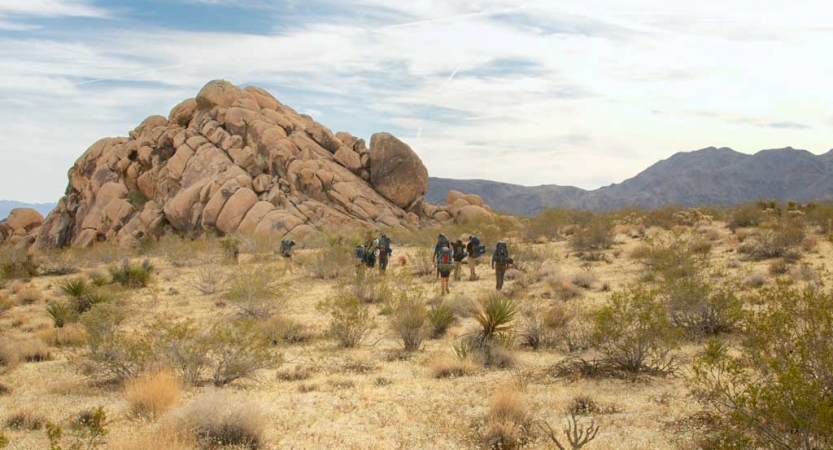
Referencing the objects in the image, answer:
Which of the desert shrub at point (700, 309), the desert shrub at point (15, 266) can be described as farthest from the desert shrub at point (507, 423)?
the desert shrub at point (15, 266)

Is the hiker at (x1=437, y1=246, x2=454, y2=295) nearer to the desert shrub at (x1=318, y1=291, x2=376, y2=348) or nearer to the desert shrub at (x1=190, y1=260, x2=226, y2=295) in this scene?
the desert shrub at (x1=318, y1=291, x2=376, y2=348)

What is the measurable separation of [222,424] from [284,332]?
6126 millimetres

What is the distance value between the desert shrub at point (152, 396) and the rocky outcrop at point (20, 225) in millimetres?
56923

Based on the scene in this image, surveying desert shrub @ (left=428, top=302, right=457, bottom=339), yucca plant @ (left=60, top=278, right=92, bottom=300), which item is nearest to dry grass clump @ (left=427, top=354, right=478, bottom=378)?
desert shrub @ (left=428, top=302, right=457, bottom=339)

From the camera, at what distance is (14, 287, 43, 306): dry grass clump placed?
18.6 metres

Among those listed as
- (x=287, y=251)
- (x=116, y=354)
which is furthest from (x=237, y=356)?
(x=287, y=251)

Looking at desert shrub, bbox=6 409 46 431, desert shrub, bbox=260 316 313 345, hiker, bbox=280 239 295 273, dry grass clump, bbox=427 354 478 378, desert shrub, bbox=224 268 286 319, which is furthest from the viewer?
hiker, bbox=280 239 295 273

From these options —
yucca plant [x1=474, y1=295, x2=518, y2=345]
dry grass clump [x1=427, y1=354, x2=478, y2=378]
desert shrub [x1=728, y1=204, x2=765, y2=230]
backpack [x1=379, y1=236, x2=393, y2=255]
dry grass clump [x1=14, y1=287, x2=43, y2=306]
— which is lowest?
dry grass clump [x1=14, y1=287, x2=43, y2=306]

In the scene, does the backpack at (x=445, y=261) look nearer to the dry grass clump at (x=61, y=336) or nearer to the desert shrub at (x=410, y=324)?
the desert shrub at (x=410, y=324)

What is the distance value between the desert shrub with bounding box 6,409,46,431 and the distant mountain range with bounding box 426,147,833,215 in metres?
98.6

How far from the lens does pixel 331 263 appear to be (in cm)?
2220

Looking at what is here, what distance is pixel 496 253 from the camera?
17047 millimetres

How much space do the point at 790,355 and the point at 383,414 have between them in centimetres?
490

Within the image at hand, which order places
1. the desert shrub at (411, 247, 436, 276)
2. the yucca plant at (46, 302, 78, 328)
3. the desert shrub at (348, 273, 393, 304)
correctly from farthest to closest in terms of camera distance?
the desert shrub at (411, 247, 436, 276) → the desert shrub at (348, 273, 393, 304) → the yucca plant at (46, 302, 78, 328)
